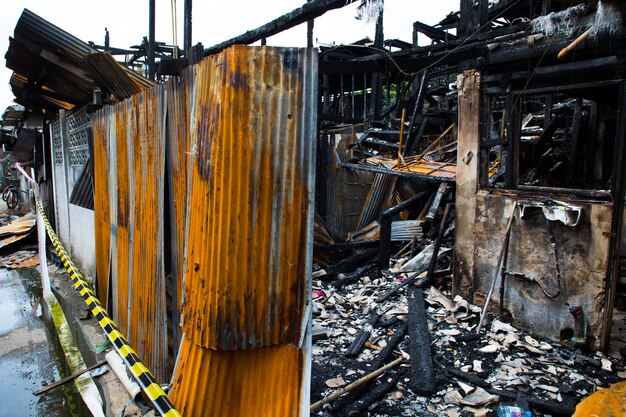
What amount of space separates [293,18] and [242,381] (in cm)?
325

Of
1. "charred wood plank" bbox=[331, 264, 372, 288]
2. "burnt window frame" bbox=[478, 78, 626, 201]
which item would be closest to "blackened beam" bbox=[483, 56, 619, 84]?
"burnt window frame" bbox=[478, 78, 626, 201]

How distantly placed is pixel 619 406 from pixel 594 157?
7524 mm

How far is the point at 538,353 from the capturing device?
5.00 metres

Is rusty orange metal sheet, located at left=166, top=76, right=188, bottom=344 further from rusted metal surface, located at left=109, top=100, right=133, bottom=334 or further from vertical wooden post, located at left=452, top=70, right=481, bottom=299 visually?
vertical wooden post, located at left=452, top=70, right=481, bottom=299

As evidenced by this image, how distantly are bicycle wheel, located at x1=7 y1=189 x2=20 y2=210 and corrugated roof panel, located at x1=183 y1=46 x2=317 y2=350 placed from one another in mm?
19665

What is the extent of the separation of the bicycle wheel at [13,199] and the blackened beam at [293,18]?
688 inches

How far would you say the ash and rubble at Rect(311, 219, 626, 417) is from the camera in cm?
405

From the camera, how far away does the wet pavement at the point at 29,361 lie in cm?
414

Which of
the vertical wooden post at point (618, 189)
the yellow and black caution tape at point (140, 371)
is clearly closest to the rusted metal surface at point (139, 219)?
the yellow and black caution tape at point (140, 371)

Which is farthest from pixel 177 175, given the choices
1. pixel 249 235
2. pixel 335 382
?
pixel 335 382

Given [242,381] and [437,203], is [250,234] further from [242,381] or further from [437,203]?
[437,203]

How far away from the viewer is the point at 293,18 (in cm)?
387

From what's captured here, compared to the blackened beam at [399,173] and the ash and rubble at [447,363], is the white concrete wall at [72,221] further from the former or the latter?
the blackened beam at [399,173]

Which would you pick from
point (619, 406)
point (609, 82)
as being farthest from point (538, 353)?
point (609, 82)
